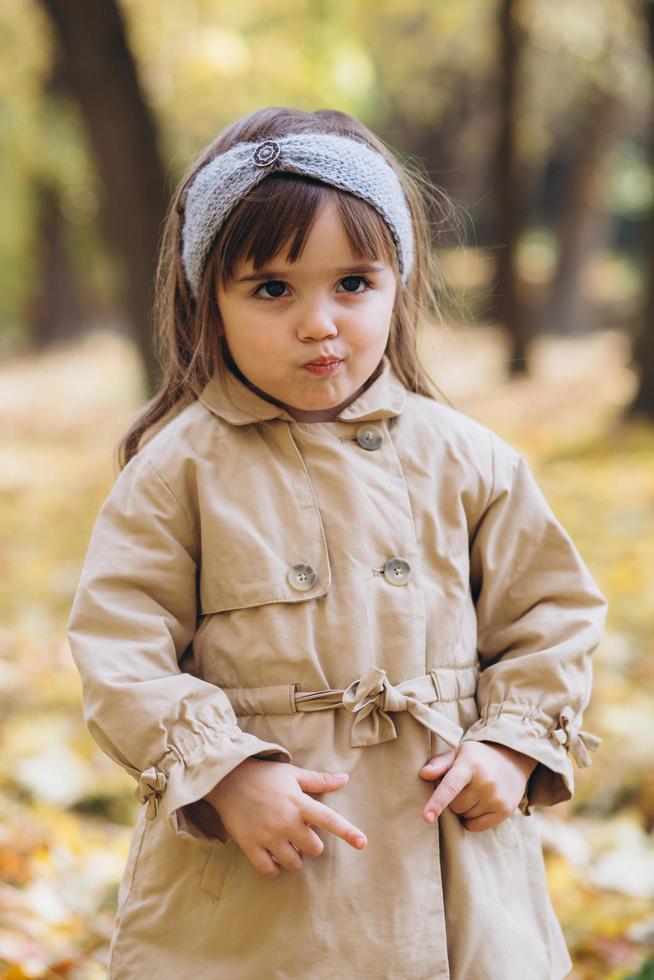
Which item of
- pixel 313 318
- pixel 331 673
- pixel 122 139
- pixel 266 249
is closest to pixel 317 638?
pixel 331 673

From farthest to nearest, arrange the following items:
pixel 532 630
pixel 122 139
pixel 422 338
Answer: pixel 122 139 → pixel 422 338 → pixel 532 630

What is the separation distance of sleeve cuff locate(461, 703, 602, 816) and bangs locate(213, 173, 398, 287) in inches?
28.2

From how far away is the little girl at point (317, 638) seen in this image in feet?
5.02

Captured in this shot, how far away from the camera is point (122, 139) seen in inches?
227

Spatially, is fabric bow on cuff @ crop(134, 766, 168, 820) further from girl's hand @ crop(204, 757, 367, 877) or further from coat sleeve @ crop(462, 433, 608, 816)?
coat sleeve @ crop(462, 433, 608, 816)

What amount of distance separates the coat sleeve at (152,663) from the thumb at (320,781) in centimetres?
4

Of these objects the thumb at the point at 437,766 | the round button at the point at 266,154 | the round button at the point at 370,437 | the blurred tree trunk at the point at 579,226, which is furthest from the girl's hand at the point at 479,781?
the blurred tree trunk at the point at 579,226

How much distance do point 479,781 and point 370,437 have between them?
→ 1.79 ft

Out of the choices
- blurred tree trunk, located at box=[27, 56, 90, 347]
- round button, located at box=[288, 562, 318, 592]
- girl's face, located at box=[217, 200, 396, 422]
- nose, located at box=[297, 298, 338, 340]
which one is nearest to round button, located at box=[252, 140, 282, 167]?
girl's face, located at box=[217, 200, 396, 422]

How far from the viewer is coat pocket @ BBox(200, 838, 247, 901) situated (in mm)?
1580

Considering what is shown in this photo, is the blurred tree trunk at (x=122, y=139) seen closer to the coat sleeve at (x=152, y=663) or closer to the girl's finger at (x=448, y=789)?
the coat sleeve at (x=152, y=663)

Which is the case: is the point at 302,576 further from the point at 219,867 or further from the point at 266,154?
the point at 266,154

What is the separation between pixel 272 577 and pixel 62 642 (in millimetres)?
2742

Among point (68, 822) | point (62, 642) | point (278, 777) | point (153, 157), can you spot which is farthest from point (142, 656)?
point (153, 157)
